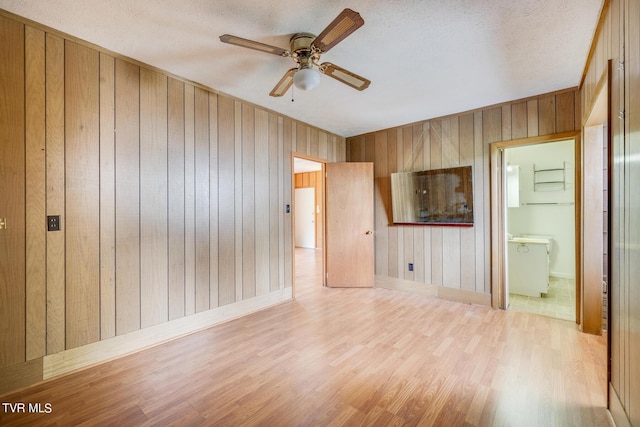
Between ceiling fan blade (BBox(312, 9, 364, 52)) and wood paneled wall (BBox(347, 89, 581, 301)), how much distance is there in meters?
2.61

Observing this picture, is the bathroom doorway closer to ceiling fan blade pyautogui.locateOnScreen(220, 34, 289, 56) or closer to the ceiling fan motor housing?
the ceiling fan motor housing

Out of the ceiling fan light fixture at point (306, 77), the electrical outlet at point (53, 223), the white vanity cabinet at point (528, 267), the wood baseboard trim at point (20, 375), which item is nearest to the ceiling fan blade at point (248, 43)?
the ceiling fan light fixture at point (306, 77)

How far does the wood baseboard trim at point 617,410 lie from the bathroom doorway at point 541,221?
2364 millimetres

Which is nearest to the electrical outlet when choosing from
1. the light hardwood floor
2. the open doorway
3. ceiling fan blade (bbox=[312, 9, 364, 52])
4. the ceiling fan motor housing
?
the light hardwood floor

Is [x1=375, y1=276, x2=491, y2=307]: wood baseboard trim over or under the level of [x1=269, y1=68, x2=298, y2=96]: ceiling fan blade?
under

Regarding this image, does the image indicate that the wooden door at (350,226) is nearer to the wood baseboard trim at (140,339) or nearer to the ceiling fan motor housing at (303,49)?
the wood baseboard trim at (140,339)

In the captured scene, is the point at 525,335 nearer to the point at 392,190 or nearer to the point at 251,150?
the point at 392,190

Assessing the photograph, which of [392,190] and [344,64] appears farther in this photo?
[392,190]

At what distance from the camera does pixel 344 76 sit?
224 cm

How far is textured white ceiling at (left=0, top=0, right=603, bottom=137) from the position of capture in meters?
1.80

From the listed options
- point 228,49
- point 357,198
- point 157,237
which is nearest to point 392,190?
point 357,198

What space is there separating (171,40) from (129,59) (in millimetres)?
546

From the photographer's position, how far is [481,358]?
2.28 metres

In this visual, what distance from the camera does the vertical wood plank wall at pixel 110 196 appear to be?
1.91 m
